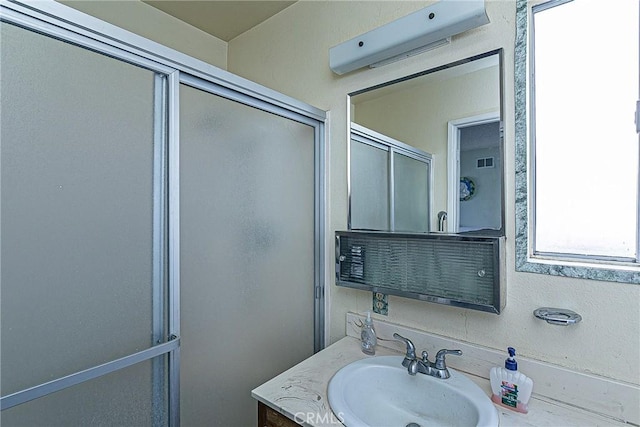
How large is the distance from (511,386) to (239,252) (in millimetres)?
961

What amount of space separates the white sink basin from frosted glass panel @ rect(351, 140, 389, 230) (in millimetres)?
580

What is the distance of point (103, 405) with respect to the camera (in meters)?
0.87

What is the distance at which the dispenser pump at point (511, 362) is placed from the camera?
3.17 ft

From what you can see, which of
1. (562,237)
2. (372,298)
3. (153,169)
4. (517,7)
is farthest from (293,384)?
(517,7)

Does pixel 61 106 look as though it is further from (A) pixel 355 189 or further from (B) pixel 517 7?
(B) pixel 517 7

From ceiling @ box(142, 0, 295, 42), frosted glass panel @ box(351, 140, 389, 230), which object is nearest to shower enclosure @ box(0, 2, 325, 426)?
frosted glass panel @ box(351, 140, 389, 230)

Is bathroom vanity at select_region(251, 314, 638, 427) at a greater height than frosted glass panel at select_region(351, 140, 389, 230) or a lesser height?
lesser

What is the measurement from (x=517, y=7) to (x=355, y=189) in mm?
861

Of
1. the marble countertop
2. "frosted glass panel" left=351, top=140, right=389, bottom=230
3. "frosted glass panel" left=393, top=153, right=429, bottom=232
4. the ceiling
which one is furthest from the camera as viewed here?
the ceiling

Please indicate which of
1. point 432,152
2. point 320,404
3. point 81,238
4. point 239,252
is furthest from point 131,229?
point 432,152

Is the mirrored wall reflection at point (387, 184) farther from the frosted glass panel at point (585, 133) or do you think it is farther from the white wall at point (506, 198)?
the frosted glass panel at point (585, 133)

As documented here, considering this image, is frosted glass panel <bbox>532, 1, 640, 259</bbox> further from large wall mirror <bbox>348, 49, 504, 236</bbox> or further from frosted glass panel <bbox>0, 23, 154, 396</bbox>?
frosted glass panel <bbox>0, 23, 154, 396</bbox>

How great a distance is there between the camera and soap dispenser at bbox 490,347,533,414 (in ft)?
3.00

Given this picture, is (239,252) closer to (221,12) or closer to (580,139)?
(580,139)
